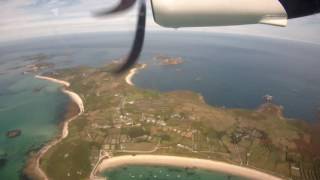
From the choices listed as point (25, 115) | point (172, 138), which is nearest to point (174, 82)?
point (172, 138)

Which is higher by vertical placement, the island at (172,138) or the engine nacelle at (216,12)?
the engine nacelle at (216,12)

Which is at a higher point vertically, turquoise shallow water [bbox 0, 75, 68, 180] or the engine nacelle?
the engine nacelle

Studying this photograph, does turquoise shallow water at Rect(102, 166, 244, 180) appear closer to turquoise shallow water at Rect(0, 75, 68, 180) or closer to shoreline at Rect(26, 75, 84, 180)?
shoreline at Rect(26, 75, 84, 180)

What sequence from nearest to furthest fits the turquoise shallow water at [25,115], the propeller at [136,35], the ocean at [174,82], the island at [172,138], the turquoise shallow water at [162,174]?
the propeller at [136,35] < the turquoise shallow water at [162,174] < the island at [172,138] < the turquoise shallow water at [25,115] < the ocean at [174,82]

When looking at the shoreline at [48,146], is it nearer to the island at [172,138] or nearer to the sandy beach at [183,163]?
the island at [172,138]

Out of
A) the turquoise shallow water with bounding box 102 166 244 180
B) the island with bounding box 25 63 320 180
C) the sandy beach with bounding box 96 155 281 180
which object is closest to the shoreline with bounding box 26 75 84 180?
the island with bounding box 25 63 320 180

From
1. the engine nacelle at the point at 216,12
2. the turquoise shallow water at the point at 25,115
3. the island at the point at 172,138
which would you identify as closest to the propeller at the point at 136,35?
the engine nacelle at the point at 216,12
